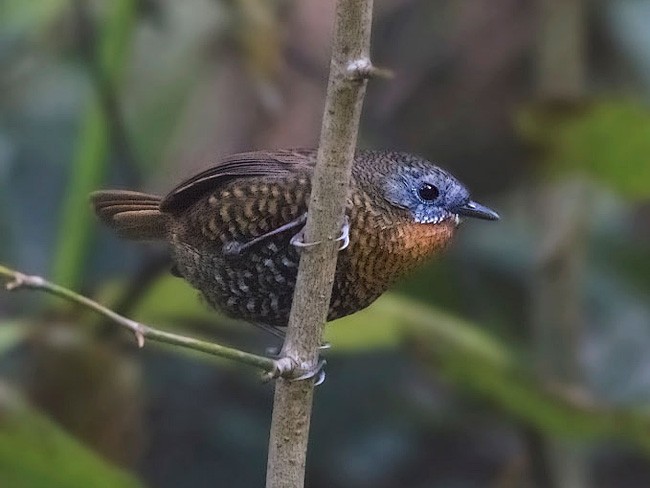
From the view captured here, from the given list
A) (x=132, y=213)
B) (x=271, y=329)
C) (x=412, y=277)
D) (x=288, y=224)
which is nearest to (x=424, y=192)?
(x=288, y=224)

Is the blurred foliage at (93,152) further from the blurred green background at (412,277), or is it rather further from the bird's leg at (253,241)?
the bird's leg at (253,241)

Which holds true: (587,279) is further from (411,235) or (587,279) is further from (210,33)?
(411,235)

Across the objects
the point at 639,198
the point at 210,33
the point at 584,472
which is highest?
the point at 210,33

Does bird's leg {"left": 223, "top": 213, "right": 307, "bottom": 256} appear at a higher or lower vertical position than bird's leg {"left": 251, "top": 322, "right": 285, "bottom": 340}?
higher

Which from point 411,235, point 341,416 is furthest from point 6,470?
point 341,416

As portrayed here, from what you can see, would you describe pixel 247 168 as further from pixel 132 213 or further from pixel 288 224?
pixel 132 213

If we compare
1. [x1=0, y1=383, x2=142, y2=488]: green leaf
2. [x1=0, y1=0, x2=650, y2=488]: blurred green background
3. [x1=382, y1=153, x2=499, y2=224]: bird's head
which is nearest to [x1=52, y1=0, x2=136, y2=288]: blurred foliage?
[x1=0, y1=0, x2=650, y2=488]: blurred green background

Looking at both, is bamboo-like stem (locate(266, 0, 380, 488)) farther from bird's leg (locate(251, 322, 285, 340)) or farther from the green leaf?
the green leaf

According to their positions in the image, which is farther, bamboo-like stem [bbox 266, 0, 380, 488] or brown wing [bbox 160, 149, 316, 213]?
brown wing [bbox 160, 149, 316, 213]
